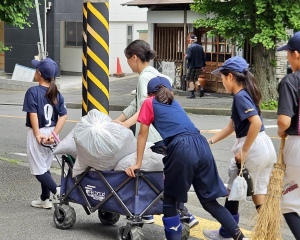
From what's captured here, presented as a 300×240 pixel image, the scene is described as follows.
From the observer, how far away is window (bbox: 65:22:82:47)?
97.6 ft

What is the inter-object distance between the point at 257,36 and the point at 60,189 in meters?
11.9

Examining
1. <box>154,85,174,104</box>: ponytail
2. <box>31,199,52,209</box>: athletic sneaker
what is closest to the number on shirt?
<box>31,199,52,209</box>: athletic sneaker

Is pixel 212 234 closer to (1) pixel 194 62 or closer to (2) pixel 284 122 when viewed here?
(2) pixel 284 122

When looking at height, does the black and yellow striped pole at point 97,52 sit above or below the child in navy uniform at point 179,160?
above

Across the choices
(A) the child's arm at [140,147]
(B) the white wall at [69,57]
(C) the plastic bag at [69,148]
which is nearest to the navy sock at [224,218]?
(A) the child's arm at [140,147]

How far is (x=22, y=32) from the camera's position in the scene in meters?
29.0

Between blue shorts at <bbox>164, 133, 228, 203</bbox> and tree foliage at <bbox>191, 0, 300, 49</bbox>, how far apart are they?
1238cm

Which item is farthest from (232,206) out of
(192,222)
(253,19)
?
(253,19)

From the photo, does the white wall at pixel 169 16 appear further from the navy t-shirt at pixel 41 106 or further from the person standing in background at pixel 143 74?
the person standing in background at pixel 143 74

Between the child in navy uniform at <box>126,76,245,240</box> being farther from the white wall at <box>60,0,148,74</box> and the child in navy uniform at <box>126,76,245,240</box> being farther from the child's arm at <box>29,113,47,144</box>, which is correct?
the white wall at <box>60,0,148,74</box>

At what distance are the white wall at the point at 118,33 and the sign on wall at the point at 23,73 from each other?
2.92 metres

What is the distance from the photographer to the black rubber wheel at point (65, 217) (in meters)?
7.21

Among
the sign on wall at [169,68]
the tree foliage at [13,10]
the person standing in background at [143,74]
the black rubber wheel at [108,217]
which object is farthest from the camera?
the sign on wall at [169,68]

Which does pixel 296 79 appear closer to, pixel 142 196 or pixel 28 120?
pixel 142 196
